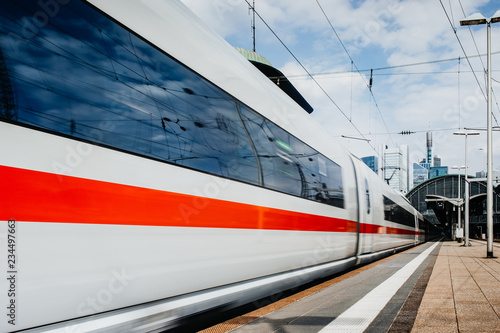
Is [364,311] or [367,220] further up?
[367,220]

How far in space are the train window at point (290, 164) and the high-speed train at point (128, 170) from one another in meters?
0.05

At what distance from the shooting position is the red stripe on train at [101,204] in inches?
81.7

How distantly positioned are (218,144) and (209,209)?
0.66 m

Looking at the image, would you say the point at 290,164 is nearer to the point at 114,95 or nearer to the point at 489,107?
the point at 114,95

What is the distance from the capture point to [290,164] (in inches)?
225

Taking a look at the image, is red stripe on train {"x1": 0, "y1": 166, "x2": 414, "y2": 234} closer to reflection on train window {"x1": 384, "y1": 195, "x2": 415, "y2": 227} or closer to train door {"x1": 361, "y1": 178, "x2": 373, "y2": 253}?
train door {"x1": 361, "y1": 178, "x2": 373, "y2": 253}

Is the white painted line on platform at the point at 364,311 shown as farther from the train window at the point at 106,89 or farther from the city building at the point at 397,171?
the city building at the point at 397,171

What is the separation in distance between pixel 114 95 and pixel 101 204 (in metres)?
0.75

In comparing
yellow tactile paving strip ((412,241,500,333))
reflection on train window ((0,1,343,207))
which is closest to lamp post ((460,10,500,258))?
yellow tactile paving strip ((412,241,500,333))

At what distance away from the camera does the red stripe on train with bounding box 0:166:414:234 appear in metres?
2.08

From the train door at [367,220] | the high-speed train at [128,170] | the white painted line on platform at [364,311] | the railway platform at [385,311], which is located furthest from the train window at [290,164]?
the train door at [367,220]

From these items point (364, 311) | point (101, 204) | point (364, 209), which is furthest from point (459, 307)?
point (364, 209)

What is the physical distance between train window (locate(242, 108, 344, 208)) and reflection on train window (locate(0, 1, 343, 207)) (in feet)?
0.63

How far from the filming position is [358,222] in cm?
951
